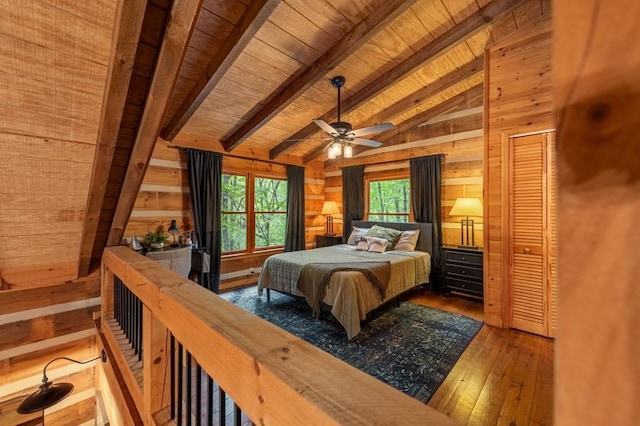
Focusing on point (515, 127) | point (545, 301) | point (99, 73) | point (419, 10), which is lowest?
point (545, 301)

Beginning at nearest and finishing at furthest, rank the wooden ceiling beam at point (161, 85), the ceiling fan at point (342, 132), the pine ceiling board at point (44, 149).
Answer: the wooden ceiling beam at point (161, 85), the pine ceiling board at point (44, 149), the ceiling fan at point (342, 132)

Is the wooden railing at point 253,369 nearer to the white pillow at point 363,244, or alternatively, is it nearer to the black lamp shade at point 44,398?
the black lamp shade at point 44,398

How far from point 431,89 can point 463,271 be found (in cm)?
262

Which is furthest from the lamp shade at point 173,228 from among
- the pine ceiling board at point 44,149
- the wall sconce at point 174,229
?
the pine ceiling board at point 44,149

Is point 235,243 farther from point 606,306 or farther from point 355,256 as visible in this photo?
point 606,306

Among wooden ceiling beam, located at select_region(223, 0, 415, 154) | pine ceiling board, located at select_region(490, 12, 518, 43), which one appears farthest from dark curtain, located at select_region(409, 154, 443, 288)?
wooden ceiling beam, located at select_region(223, 0, 415, 154)

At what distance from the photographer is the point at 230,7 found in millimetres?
2238

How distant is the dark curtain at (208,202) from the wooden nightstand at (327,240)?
221 centimetres

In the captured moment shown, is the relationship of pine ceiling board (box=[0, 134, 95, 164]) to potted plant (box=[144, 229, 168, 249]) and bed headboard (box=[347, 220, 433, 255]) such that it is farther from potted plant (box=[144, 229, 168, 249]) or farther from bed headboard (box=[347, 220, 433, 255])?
bed headboard (box=[347, 220, 433, 255])

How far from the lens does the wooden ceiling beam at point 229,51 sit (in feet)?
6.86

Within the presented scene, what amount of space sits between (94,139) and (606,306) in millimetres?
2040

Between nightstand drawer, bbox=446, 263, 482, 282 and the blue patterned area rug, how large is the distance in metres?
0.69

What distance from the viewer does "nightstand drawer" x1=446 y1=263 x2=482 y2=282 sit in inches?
147

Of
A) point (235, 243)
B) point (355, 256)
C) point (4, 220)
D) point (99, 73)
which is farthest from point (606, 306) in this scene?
point (235, 243)
